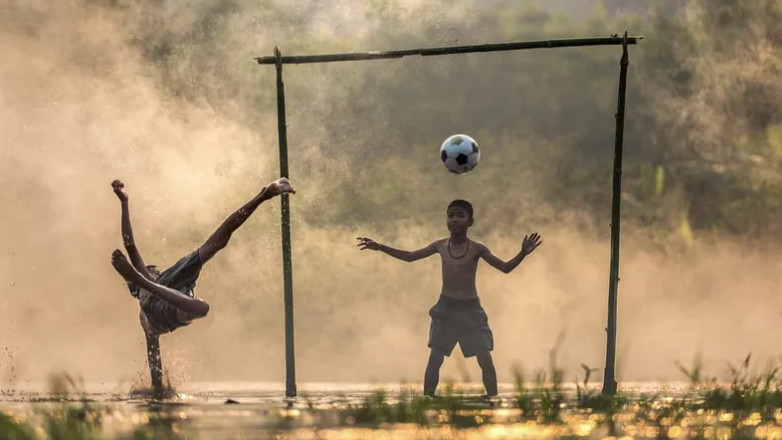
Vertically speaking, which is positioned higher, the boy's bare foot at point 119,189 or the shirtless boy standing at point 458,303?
the boy's bare foot at point 119,189

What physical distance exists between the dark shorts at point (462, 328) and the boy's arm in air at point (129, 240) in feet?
10.8

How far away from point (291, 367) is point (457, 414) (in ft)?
17.1

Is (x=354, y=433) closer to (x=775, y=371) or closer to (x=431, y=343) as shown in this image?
(x=775, y=371)

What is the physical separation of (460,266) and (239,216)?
2724mm

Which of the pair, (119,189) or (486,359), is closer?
(119,189)

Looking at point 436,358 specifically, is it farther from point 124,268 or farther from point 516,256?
point 124,268

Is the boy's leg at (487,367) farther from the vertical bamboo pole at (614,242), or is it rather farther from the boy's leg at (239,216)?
the boy's leg at (239,216)

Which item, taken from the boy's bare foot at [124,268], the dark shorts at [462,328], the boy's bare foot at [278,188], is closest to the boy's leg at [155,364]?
the boy's bare foot at [124,268]

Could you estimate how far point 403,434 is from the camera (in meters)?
8.80

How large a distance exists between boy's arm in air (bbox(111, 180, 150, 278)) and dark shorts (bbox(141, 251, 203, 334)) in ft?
0.70

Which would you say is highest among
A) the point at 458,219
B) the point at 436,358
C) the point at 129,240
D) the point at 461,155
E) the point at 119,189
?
the point at 461,155

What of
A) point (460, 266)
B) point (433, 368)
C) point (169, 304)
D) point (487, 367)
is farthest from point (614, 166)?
point (169, 304)

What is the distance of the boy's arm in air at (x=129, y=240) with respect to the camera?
13969 millimetres

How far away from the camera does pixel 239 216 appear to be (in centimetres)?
1385
